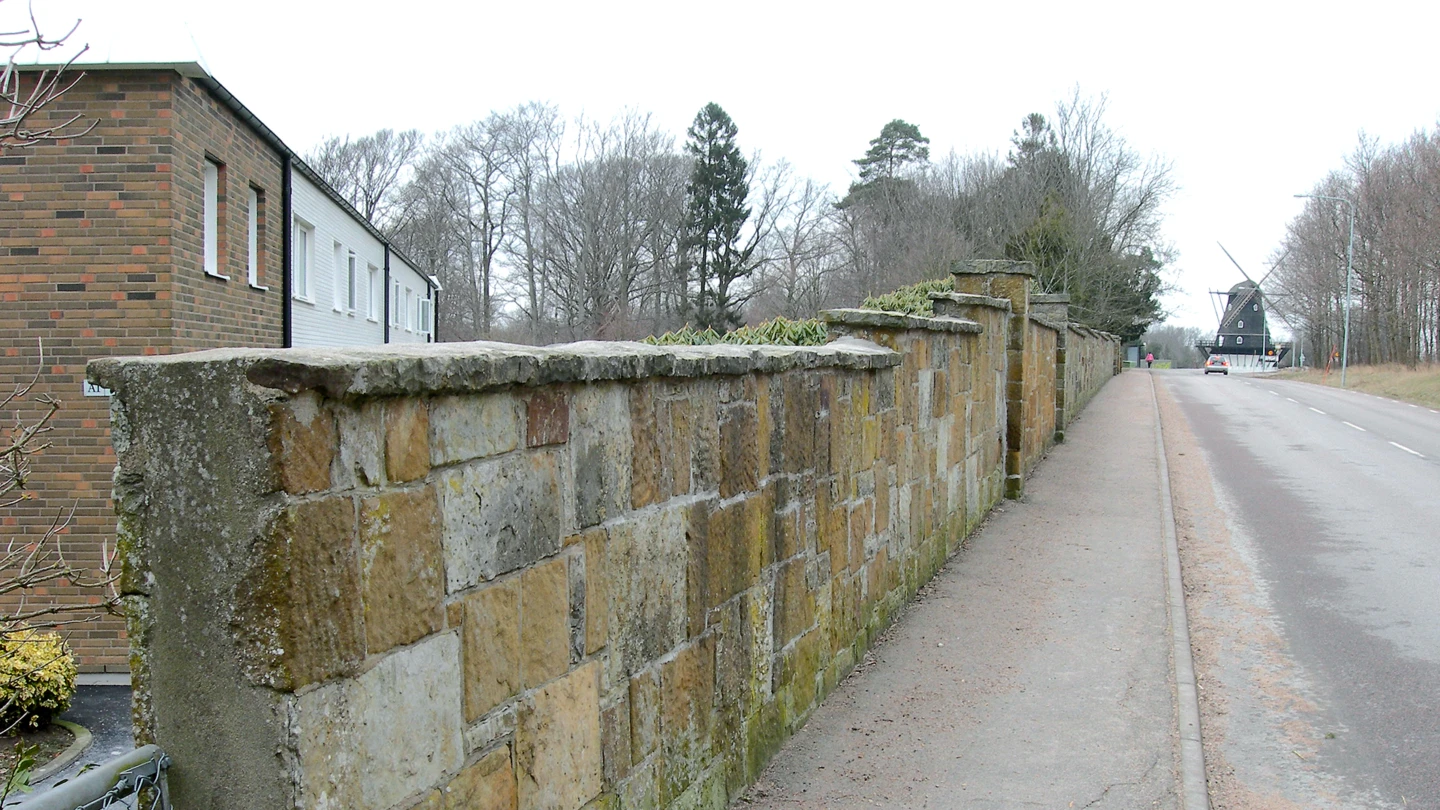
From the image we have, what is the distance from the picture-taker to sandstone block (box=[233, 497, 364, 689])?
6.44 ft

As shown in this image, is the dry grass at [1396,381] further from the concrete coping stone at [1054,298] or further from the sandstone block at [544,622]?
the sandstone block at [544,622]

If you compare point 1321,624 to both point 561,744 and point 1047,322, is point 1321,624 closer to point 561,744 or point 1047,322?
point 561,744

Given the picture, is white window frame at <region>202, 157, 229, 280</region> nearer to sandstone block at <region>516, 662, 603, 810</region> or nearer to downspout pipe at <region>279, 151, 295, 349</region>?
downspout pipe at <region>279, 151, 295, 349</region>

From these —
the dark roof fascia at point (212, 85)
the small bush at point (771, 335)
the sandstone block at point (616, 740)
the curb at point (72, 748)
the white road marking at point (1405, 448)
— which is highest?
the dark roof fascia at point (212, 85)

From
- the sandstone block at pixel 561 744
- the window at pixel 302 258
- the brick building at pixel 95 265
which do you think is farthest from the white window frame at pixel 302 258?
the sandstone block at pixel 561 744

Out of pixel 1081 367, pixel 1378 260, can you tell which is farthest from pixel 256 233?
pixel 1378 260

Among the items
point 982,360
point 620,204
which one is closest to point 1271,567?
point 982,360

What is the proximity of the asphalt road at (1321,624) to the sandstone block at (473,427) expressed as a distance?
3.92 m

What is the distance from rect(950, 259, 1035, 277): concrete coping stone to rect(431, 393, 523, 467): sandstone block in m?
10.2

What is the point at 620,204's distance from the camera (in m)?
49.2

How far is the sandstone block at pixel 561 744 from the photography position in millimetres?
2748

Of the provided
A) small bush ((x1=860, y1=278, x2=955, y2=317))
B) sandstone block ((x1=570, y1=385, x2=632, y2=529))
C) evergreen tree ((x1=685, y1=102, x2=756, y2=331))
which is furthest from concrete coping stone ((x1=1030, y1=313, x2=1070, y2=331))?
evergreen tree ((x1=685, y1=102, x2=756, y2=331))

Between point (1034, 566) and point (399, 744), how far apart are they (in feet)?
24.6

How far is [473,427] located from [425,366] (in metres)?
0.28
